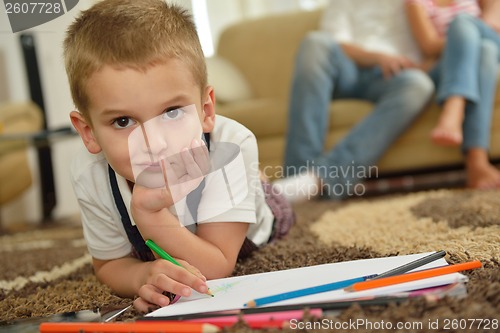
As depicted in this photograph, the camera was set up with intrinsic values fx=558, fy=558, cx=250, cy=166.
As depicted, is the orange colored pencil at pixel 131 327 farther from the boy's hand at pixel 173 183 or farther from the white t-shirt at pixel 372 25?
the white t-shirt at pixel 372 25

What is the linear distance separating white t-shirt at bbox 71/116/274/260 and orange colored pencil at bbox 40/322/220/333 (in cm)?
21

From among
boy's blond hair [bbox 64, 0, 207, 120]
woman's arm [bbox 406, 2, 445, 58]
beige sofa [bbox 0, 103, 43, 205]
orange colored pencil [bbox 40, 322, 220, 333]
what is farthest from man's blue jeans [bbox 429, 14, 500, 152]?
beige sofa [bbox 0, 103, 43, 205]

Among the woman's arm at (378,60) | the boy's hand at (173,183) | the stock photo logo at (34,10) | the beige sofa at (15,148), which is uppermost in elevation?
the stock photo logo at (34,10)

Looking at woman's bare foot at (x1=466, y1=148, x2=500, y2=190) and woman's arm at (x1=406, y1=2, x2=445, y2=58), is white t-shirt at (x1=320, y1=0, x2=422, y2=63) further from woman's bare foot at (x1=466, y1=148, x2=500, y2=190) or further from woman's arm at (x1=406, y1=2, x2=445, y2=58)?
woman's bare foot at (x1=466, y1=148, x2=500, y2=190)

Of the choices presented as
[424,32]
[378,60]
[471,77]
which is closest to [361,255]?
[471,77]

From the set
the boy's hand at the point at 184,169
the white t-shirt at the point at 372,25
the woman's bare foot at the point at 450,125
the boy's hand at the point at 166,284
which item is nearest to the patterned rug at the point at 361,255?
the boy's hand at the point at 166,284

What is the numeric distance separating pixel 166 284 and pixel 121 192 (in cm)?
16

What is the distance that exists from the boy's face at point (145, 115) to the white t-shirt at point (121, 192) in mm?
66

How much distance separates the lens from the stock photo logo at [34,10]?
0.63 meters

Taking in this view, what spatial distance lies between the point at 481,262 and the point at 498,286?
98mm

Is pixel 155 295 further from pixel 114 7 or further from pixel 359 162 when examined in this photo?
pixel 359 162

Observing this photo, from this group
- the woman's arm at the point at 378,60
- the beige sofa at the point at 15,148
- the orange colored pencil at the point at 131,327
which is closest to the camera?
the orange colored pencil at the point at 131,327

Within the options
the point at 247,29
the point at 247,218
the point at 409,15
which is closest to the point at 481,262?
the point at 247,218

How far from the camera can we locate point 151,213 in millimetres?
567
